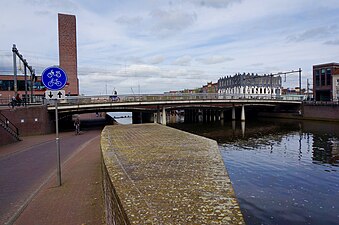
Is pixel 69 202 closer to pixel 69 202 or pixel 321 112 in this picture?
Answer: pixel 69 202

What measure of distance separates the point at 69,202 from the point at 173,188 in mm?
4689

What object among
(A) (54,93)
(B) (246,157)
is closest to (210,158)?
(A) (54,93)

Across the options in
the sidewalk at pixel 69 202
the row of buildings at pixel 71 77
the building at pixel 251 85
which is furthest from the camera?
the building at pixel 251 85

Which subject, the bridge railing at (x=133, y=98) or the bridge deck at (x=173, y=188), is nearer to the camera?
the bridge deck at (x=173, y=188)

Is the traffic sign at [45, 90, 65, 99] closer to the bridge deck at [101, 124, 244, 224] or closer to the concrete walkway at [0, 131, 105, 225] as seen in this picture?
the concrete walkway at [0, 131, 105, 225]

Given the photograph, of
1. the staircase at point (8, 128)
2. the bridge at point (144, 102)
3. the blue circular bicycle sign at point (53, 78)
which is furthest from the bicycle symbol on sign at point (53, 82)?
the bridge at point (144, 102)

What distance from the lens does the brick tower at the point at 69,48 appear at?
71750mm

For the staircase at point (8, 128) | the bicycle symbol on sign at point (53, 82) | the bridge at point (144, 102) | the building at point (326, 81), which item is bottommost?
the staircase at point (8, 128)

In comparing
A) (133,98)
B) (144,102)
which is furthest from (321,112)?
(133,98)

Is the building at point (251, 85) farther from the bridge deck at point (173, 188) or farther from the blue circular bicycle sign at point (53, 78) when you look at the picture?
the bridge deck at point (173, 188)

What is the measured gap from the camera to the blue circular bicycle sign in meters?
8.77

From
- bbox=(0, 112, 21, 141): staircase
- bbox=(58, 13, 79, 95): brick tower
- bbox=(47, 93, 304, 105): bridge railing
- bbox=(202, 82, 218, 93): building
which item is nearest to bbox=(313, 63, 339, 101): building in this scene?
bbox=(47, 93, 304, 105): bridge railing

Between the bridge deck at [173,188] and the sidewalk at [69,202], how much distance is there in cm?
156

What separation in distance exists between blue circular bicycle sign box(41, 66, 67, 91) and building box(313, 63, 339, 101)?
67486 millimetres
